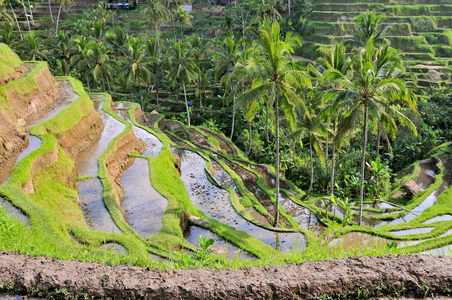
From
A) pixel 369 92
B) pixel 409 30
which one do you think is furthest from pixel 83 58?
pixel 409 30

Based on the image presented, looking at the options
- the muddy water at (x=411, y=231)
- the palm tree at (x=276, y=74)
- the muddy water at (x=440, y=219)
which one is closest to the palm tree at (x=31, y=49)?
the palm tree at (x=276, y=74)

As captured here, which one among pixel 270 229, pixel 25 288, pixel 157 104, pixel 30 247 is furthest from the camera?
pixel 157 104

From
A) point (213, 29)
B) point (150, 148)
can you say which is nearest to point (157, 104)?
point (150, 148)

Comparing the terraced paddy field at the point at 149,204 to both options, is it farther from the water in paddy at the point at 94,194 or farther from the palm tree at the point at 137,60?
the palm tree at the point at 137,60

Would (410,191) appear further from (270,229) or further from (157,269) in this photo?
(157,269)

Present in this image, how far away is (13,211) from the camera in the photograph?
1106 centimetres

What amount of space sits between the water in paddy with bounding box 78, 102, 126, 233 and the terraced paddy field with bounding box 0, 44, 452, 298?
0.06m

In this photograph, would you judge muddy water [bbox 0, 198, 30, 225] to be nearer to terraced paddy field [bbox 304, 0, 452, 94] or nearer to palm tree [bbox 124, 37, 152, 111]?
palm tree [bbox 124, 37, 152, 111]

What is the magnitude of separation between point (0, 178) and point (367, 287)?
42.2 feet

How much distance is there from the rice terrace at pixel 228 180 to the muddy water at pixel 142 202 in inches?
3.8

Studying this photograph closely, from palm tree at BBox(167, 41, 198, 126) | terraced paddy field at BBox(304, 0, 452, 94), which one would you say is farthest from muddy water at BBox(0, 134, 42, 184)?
terraced paddy field at BBox(304, 0, 452, 94)

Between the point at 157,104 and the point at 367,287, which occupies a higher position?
the point at 367,287

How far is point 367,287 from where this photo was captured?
24.4 feet

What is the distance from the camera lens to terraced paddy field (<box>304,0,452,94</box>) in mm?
40312
